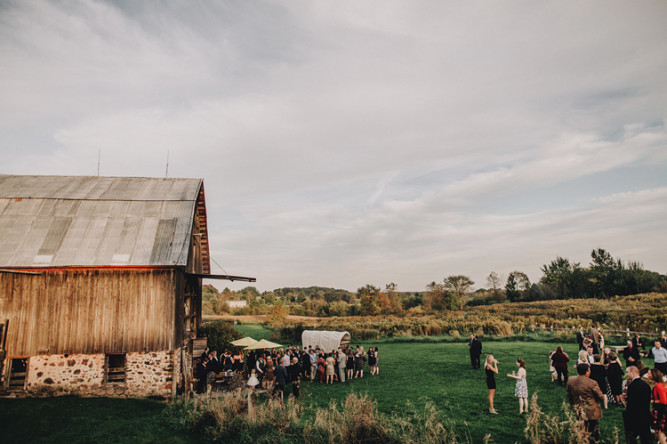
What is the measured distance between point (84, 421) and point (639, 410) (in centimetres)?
1476

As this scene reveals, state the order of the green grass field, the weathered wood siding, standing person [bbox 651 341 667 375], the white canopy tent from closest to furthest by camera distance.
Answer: the green grass field → standing person [bbox 651 341 667 375] → the weathered wood siding → the white canopy tent

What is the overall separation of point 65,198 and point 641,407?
869 inches

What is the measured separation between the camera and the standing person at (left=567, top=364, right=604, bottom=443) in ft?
26.0

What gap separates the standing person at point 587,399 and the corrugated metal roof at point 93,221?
1366cm

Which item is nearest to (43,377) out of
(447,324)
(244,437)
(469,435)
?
(244,437)

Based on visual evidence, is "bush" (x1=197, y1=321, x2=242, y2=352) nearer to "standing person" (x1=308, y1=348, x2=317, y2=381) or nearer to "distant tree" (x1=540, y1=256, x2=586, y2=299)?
"standing person" (x1=308, y1=348, x2=317, y2=381)

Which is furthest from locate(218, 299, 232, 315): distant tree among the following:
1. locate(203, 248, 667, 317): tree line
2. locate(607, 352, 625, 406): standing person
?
locate(607, 352, 625, 406): standing person

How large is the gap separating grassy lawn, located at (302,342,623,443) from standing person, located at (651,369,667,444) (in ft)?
4.11

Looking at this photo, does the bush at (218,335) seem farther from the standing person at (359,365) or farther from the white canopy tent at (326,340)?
the standing person at (359,365)

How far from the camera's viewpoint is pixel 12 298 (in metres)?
14.9

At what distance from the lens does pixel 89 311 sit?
15125 millimetres

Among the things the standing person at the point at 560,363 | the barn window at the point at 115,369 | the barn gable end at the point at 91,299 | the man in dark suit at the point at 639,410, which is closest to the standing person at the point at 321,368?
the barn gable end at the point at 91,299

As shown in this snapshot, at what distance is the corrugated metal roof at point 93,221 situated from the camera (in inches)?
617

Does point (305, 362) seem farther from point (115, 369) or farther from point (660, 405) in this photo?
point (660, 405)
